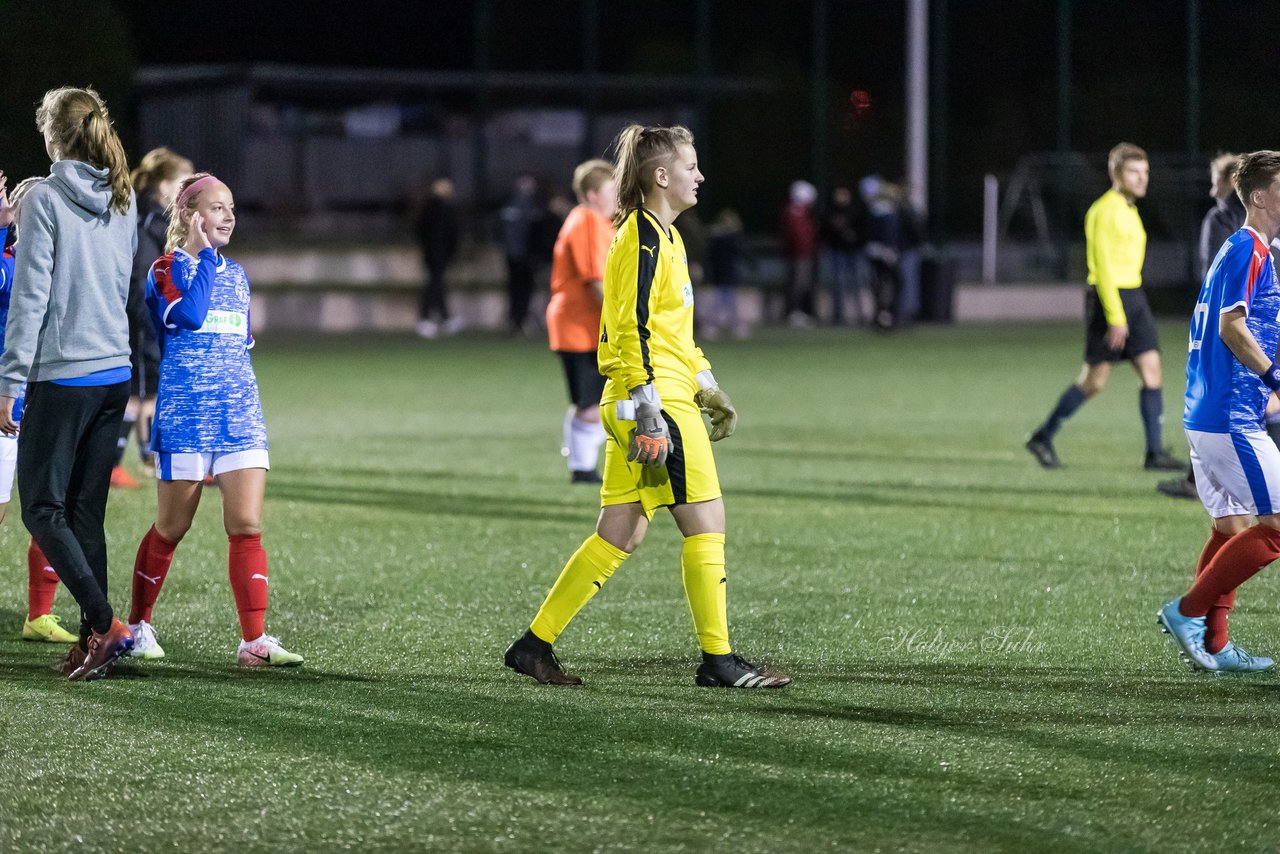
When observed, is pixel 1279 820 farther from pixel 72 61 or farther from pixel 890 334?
pixel 72 61

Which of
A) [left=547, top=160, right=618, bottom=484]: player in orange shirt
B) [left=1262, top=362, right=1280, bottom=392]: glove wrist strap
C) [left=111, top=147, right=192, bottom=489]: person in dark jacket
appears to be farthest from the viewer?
[left=547, top=160, right=618, bottom=484]: player in orange shirt

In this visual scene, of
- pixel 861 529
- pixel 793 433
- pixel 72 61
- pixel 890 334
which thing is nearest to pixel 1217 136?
pixel 890 334

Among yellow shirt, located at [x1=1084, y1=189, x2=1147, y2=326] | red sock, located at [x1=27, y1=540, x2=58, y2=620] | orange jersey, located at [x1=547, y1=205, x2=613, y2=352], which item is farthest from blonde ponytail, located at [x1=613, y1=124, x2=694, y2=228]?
yellow shirt, located at [x1=1084, y1=189, x2=1147, y2=326]

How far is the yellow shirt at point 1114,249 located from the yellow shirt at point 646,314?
585 centimetres

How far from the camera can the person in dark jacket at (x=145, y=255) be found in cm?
909

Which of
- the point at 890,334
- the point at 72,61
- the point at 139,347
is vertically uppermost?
the point at 72,61

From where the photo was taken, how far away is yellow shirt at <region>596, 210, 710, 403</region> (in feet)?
18.2

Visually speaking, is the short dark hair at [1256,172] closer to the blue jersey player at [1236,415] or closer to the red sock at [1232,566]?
the blue jersey player at [1236,415]

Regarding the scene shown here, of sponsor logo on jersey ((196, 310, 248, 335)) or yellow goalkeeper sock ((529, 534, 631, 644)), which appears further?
sponsor logo on jersey ((196, 310, 248, 335))

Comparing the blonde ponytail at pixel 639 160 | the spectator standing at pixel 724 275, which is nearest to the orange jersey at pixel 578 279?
the blonde ponytail at pixel 639 160

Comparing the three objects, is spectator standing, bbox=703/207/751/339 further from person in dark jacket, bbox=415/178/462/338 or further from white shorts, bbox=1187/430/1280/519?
white shorts, bbox=1187/430/1280/519

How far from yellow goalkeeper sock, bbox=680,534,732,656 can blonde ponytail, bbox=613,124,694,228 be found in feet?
3.41

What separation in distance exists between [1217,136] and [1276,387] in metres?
31.6

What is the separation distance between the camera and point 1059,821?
4441mm
